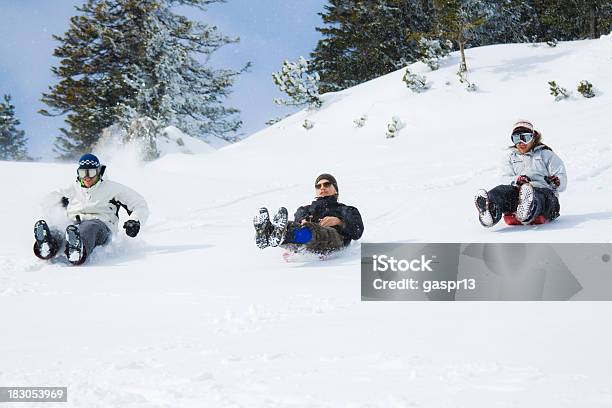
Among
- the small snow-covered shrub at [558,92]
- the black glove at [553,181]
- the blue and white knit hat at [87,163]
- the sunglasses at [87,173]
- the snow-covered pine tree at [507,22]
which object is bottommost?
the black glove at [553,181]

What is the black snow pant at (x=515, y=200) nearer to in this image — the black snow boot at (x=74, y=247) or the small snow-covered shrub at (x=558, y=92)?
the black snow boot at (x=74, y=247)

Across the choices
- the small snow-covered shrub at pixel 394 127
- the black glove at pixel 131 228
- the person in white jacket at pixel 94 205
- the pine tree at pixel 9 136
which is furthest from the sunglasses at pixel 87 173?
the pine tree at pixel 9 136

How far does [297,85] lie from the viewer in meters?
17.3

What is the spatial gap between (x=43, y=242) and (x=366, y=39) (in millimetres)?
22636

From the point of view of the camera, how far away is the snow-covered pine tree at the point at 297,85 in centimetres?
1736

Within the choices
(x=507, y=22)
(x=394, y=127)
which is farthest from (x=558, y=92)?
(x=507, y=22)

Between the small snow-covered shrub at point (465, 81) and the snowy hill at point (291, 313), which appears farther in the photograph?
the small snow-covered shrub at point (465, 81)

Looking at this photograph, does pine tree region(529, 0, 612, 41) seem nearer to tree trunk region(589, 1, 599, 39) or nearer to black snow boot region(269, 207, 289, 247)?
tree trunk region(589, 1, 599, 39)

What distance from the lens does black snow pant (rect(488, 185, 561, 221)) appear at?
5504 mm

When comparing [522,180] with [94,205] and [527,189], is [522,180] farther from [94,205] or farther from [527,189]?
[94,205]

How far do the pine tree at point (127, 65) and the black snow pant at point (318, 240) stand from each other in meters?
19.5

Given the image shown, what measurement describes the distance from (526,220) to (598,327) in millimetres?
3075

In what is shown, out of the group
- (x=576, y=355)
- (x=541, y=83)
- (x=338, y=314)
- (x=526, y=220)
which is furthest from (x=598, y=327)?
(x=541, y=83)

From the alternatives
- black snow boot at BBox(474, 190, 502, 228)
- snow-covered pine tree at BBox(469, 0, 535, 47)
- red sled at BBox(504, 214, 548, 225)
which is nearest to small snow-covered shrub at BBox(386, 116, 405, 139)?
red sled at BBox(504, 214, 548, 225)
